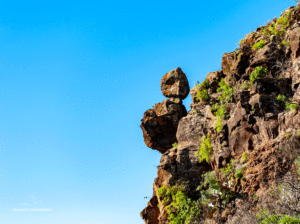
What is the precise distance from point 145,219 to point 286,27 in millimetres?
19534

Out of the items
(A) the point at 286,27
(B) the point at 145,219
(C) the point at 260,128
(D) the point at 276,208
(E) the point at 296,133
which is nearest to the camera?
(D) the point at 276,208

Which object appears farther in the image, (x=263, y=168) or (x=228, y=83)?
(x=228, y=83)

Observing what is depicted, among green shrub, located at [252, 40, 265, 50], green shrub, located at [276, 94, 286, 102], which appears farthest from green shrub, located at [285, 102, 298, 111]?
green shrub, located at [252, 40, 265, 50]

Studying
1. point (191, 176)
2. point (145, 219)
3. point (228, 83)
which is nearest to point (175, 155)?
point (191, 176)

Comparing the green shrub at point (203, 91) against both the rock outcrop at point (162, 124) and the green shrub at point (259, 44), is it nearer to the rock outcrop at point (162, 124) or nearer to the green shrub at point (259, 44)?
the rock outcrop at point (162, 124)

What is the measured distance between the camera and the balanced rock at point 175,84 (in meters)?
31.6

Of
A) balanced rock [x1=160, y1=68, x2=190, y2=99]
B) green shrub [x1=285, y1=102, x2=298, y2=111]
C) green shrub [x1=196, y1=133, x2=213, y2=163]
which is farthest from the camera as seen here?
balanced rock [x1=160, y1=68, x2=190, y2=99]

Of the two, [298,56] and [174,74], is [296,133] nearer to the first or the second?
[298,56]

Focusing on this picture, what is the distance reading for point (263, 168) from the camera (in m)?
16.8

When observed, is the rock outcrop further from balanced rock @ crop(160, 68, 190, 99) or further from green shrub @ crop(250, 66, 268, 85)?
green shrub @ crop(250, 66, 268, 85)

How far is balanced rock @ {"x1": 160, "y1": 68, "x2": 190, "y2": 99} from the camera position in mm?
31625

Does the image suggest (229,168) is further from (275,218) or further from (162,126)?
(162,126)

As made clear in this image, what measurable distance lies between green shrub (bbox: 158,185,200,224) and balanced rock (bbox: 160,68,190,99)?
11592 mm

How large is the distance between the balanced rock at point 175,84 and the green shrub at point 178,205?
11592 millimetres
